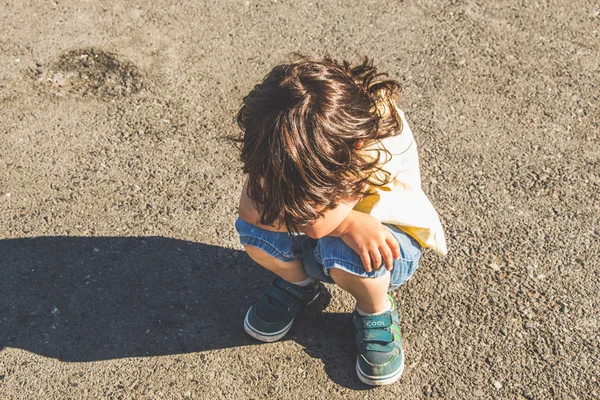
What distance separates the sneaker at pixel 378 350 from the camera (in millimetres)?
2230

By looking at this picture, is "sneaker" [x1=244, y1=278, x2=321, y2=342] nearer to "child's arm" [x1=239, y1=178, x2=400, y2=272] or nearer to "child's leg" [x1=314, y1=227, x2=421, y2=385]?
"child's leg" [x1=314, y1=227, x2=421, y2=385]

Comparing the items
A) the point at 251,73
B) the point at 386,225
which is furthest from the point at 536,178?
the point at 251,73

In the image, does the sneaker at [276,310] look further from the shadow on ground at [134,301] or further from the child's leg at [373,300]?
the child's leg at [373,300]

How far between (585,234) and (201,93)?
Answer: 1.93 m

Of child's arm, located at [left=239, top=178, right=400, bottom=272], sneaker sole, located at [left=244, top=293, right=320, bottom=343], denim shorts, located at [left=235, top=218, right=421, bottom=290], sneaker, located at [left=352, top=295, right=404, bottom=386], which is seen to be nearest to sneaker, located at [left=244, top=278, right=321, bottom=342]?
sneaker sole, located at [left=244, top=293, right=320, bottom=343]

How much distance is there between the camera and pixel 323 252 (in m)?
2.13

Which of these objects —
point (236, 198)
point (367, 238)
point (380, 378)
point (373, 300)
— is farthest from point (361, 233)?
point (236, 198)

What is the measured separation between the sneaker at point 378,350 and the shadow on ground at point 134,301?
0.07 meters

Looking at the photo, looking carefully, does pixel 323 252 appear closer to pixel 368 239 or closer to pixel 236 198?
pixel 368 239

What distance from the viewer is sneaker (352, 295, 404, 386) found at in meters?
2.23

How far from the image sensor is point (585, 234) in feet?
8.96

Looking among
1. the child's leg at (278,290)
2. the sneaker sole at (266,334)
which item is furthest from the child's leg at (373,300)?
the sneaker sole at (266,334)

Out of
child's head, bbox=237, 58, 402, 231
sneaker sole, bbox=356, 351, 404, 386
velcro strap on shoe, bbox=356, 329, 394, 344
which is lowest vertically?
sneaker sole, bbox=356, 351, 404, 386

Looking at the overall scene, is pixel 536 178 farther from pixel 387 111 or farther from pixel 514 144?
pixel 387 111
